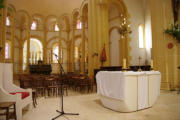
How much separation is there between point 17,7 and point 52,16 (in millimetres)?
4117

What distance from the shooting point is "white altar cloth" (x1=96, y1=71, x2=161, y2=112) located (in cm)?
405

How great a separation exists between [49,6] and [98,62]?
12.4m

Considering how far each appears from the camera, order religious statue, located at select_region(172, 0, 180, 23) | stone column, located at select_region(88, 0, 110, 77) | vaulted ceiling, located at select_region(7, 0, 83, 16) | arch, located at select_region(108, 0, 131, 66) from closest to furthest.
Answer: religious statue, located at select_region(172, 0, 180, 23) → stone column, located at select_region(88, 0, 110, 77) → arch, located at select_region(108, 0, 131, 66) → vaulted ceiling, located at select_region(7, 0, 83, 16)

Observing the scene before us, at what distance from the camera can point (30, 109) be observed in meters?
4.50

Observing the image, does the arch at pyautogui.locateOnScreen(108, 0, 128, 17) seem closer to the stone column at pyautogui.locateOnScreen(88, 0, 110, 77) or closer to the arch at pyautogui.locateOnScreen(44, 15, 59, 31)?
the stone column at pyautogui.locateOnScreen(88, 0, 110, 77)

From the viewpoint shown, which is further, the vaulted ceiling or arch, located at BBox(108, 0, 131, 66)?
the vaulted ceiling

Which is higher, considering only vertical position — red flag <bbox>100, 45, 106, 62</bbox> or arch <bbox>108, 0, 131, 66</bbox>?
arch <bbox>108, 0, 131, 66</bbox>

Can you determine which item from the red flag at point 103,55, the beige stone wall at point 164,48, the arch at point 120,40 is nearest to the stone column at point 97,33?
the red flag at point 103,55

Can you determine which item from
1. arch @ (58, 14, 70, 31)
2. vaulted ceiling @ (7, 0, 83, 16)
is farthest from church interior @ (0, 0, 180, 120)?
arch @ (58, 14, 70, 31)

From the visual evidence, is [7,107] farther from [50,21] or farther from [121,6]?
[50,21]

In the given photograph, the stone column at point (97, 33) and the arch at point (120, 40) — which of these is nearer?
the stone column at point (97, 33)

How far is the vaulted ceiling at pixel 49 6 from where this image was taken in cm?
1873

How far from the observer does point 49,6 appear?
20.0 meters

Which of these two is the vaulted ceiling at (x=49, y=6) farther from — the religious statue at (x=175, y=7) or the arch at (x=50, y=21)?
the religious statue at (x=175, y=7)
